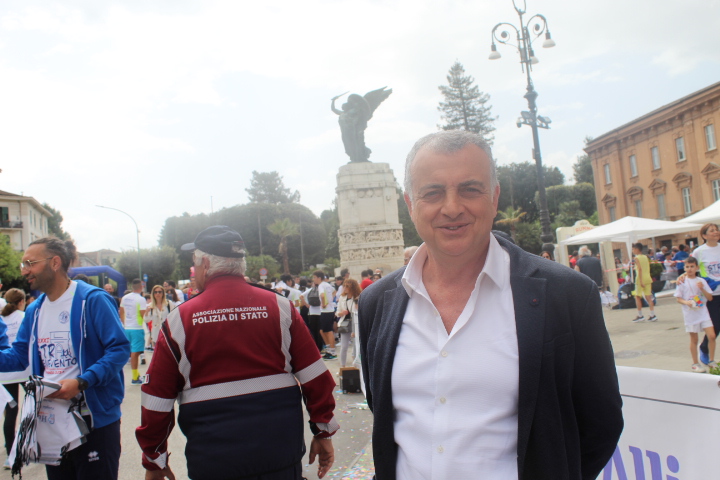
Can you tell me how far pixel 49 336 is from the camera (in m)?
3.25

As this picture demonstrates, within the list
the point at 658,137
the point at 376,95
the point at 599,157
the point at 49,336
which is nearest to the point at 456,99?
the point at 599,157

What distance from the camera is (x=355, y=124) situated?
80.1 ft

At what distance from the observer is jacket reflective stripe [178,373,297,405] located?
2545mm

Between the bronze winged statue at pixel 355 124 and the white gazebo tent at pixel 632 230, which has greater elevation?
the bronze winged statue at pixel 355 124

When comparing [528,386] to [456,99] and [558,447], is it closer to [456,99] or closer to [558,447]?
[558,447]

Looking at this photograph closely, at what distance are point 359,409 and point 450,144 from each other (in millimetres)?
5706

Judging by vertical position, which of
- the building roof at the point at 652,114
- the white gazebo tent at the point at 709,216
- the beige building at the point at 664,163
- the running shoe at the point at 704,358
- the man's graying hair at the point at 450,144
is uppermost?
the building roof at the point at 652,114

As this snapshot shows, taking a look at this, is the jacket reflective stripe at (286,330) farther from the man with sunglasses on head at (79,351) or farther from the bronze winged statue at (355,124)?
the bronze winged statue at (355,124)

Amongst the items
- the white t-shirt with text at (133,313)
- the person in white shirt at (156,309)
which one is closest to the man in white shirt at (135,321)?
the white t-shirt with text at (133,313)

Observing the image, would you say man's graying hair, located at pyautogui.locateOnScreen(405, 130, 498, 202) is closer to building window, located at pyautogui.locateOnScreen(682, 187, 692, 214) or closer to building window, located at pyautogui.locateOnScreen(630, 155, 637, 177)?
building window, located at pyautogui.locateOnScreen(682, 187, 692, 214)

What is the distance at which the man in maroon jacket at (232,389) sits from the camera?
8.20 feet

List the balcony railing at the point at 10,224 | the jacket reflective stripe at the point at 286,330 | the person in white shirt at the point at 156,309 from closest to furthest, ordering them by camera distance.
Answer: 1. the jacket reflective stripe at the point at 286,330
2. the person in white shirt at the point at 156,309
3. the balcony railing at the point at 10,224

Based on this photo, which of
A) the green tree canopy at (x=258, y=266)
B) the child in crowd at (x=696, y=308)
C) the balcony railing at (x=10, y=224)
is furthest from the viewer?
the balcony railing at (x=10, y=224)

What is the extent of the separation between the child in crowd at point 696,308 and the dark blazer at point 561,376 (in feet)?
20.4
